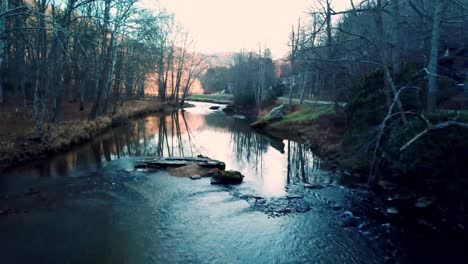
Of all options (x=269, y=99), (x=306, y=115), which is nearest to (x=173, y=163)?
(x=306, y=115)

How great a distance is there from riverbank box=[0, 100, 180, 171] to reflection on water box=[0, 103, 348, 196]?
594mm

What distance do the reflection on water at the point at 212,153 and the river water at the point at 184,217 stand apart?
11 centimetres

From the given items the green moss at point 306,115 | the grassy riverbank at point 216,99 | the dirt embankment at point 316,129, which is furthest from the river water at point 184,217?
the grassy riverbank at point 216,99

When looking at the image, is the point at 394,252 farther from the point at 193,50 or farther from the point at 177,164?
the point at 193,50

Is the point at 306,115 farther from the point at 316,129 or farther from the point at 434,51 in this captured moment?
the point at 434,51

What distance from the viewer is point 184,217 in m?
8.70

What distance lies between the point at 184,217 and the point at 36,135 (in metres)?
10.4

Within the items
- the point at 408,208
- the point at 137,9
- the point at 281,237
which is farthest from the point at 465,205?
the point at 137,9

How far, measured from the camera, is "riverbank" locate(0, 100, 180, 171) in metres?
13.1

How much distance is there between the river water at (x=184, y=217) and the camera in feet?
22.6

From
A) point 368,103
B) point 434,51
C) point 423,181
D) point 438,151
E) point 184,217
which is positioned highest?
point 434,51

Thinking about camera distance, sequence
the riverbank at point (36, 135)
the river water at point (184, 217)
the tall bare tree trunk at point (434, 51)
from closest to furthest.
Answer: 1. the river water at point (184, 217)
2. the tall bare tree trunk at point (434, 51)
3. the riverbank at point (36, 135)

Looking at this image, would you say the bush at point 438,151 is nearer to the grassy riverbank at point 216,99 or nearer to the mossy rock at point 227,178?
the mossy rock at point 227,178

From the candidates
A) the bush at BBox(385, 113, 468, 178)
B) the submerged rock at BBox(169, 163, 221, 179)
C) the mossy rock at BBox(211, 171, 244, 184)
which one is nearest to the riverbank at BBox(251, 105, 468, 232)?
the bush at BBox(385, 113, 468, 178)
